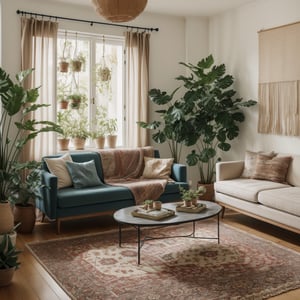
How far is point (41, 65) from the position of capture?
18.5 ft

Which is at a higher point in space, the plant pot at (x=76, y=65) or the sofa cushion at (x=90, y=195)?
the plant pot at (x=76, y=65)

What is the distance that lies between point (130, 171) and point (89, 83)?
1.39 m

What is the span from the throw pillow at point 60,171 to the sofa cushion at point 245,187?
1847 mm

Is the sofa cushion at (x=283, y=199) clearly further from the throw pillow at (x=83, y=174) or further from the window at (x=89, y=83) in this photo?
the window at (x=89, y=83)

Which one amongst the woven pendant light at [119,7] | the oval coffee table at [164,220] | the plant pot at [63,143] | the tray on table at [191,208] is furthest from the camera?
the plant pot at [63,143]

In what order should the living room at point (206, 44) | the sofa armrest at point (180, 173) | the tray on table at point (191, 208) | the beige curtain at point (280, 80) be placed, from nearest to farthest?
the tray on table at point (191, 208)
the beige curtain at point (280, 80)
the living room at point (206, 44)
the sofa armrest at point (180, 173)

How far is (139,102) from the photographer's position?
642cm

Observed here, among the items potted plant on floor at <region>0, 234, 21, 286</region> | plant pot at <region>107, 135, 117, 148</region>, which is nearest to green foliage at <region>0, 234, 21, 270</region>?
potted plant on floor at <region>0, 234, 21, 286</region>

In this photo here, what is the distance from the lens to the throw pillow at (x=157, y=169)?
5.82 meters

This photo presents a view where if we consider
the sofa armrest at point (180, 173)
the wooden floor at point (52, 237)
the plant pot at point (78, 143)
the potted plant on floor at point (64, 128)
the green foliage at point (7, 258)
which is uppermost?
the potted plant on floor at point (64, 128)

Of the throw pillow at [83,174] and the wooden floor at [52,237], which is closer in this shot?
the wooden floor at [52,237]

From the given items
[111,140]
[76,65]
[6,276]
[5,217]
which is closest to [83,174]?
[111,140]

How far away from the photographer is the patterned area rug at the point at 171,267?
3273 mm

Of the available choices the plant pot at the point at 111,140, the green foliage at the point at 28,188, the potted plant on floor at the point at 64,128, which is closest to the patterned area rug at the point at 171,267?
the green foliage at the point at 28,188
